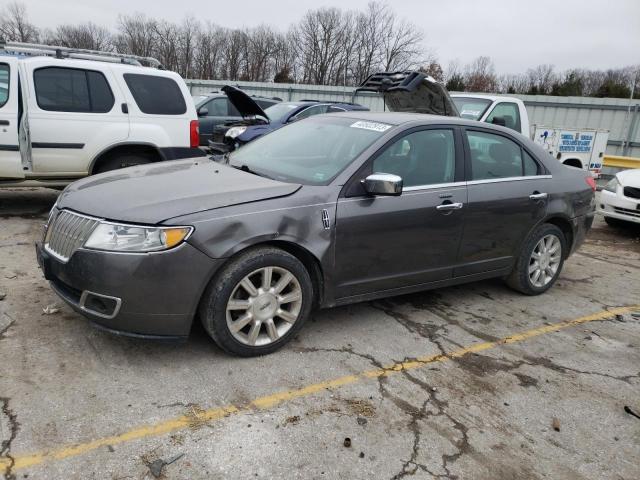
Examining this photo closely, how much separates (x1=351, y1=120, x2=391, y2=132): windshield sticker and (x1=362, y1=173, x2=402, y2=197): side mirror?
0.59 metres

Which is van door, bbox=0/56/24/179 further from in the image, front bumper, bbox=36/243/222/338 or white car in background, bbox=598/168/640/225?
white car in background, bbox=598/168/640/225

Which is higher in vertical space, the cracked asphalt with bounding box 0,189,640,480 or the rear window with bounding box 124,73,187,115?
the rear window with bounding box 124,73,187,115

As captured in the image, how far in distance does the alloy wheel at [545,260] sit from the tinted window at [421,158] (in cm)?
140

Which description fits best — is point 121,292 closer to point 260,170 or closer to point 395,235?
point 260,170

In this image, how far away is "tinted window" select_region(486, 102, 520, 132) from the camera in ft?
29.4

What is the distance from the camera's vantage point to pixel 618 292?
543cm

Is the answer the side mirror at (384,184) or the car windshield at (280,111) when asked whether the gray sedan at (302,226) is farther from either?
the car windshield at (280,111)

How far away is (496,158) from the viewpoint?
4.55 metres

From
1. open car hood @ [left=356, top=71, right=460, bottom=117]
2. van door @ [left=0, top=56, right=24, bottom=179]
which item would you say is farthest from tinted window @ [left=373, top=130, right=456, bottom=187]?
van door @ [left=0, top=56, right=24, bottom=179]

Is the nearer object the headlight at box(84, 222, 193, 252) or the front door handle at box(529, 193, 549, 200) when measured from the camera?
the headlight at box(84, 222, 193, 252)

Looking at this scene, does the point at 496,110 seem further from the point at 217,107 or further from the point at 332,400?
the point at 332,400

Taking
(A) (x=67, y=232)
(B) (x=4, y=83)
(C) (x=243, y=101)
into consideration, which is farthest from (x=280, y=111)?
(A) (x=67, y=232)

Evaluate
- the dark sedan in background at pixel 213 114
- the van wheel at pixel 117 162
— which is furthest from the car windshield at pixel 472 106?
the van wheel at pixel 117 162

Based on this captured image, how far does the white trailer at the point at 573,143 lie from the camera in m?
11.0
